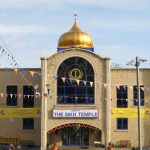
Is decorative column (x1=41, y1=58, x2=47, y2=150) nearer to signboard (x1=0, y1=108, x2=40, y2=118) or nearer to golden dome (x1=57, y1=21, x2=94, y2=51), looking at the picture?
signboard (x1=0, y1=108, x2=40, y2=118)

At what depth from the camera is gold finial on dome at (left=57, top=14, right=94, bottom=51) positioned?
53438 millimetres

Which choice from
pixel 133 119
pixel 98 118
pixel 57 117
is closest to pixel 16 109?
pixel 57 117

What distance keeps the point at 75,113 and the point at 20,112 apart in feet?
19.4

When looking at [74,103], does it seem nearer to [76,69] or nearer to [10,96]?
[76,69]

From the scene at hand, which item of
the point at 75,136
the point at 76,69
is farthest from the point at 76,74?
the point at 75,136

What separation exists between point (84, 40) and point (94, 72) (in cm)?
649

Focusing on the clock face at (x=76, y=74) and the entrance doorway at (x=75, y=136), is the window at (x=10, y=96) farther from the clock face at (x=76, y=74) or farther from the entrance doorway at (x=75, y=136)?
the clock face at (x=76, y=74)

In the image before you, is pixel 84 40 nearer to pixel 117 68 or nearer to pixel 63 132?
pixel 117 68

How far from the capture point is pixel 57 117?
4800 centimetres

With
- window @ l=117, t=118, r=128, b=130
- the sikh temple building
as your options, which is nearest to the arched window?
the sikh temple building

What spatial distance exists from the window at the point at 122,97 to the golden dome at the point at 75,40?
19.5 ft

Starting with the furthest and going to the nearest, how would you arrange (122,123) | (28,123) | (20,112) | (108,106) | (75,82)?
(28,123), (20,112), (122,123), (75,82), (108,106)

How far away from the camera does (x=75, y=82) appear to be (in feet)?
159

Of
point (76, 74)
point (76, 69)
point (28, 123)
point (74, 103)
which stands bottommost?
point (28, 123)
